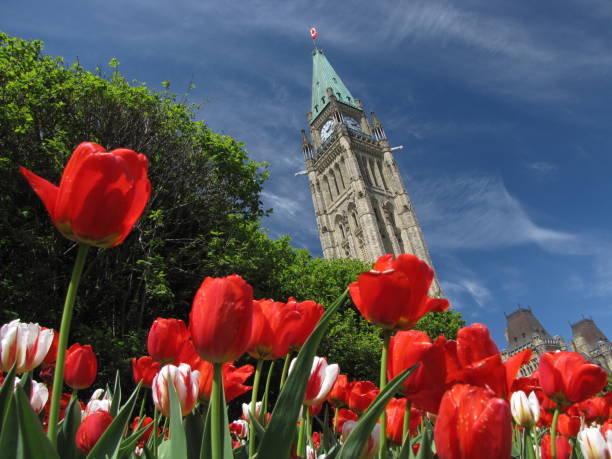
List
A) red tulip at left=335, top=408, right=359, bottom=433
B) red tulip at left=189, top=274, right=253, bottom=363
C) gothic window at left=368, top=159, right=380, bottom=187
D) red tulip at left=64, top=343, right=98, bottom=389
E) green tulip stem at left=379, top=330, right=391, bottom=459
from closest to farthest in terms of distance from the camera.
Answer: red tulip at left=189, top=274, right=253, bottom=363, green tulip stem at left=379, top=330, right=391, bottom=459, red tulip at left=64, top=343, right=98, bottom=389, red tulip at left=335, top=408, right=359, bottom=433, gothic window at left=368, top=159, right=380, bottom=187

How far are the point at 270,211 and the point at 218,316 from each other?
12.5 metres

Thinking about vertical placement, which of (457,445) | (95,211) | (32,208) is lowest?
(457,445)

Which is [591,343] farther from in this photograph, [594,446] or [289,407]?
[289,407]

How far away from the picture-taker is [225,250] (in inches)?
388

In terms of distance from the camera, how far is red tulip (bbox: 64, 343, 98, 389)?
1643 mm

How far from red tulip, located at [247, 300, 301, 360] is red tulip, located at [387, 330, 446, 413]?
13.4 inches

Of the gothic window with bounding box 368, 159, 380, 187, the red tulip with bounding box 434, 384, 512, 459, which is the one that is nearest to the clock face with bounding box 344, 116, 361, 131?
the gothic window with bounding box 368, 159, 380, 187

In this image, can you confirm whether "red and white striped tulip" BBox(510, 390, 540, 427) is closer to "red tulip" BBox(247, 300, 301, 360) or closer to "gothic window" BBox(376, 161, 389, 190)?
"red tulip" BBox(247, 300, 301, 360)

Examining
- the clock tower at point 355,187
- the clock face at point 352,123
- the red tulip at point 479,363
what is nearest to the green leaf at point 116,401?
the red tulip at point 479,363

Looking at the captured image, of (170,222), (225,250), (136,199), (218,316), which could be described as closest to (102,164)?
(136,199)

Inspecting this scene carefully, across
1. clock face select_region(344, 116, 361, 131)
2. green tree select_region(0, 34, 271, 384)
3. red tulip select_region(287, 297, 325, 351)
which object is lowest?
red tulip select_region(287, 297, 325, 351)

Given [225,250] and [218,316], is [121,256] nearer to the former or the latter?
[225,250]

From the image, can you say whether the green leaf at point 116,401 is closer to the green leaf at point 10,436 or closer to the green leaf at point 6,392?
the green leaf at point 6,392

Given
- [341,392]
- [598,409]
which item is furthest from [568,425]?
[341,392]
